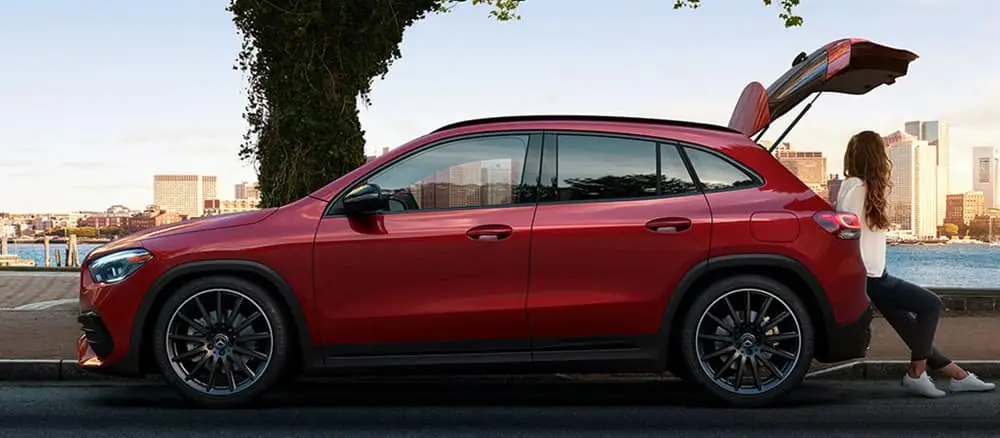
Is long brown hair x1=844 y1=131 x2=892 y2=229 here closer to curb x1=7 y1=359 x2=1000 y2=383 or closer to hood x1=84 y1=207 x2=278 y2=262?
curb x1=7 y1=359 x2=1000 y2=383

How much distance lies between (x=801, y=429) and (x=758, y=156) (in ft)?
5.32

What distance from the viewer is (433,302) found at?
19.4 ft

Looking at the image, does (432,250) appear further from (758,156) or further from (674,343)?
(758,156)

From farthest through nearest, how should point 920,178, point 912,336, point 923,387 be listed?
point 920,178
point 912,336
point 923,387

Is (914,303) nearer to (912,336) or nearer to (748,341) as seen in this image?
(912,336)

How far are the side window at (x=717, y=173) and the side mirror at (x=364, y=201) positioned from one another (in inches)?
70.3

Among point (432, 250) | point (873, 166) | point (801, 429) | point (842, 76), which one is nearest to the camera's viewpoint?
point (801, 429)

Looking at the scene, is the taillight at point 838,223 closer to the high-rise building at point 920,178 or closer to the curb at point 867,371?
the curb at point 867,371

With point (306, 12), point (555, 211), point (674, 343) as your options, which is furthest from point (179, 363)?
point (306, 12)

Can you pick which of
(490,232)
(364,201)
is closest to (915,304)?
(490,232)

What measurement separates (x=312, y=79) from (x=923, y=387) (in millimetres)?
6984

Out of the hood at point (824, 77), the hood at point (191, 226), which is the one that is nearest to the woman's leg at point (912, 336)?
the hood at point (824, 77)

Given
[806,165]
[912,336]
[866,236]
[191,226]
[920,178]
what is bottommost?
[912,336]

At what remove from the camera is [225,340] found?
602 cm
